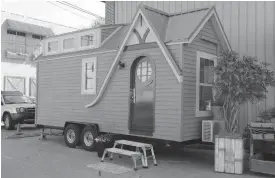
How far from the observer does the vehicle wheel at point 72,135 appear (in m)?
9.91

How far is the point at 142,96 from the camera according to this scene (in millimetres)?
8422

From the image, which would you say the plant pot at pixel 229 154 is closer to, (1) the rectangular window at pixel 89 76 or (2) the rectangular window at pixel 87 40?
(1) the rectangular window at pixel 89 76

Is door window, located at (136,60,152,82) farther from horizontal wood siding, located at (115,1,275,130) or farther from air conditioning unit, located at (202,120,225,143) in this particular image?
horizontal wood siding, located at (115,1,275,130)

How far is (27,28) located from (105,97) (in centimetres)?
2056

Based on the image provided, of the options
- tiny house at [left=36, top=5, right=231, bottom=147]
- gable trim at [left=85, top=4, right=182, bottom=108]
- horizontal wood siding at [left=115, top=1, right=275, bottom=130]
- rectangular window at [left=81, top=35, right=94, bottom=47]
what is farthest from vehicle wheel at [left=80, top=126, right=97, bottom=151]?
horizontal wood siding at [left=115, top=1, right=275, bottom=130]

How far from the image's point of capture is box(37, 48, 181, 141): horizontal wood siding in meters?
7.68

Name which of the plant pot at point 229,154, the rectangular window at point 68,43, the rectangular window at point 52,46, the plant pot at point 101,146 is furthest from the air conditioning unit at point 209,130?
the rectangular window at point 52,46

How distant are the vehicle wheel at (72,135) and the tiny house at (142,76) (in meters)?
0.03

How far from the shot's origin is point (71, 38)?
35.4 ft

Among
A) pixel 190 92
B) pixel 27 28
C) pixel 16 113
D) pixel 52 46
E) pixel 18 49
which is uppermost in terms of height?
pixel 27 28

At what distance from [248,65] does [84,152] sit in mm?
5189

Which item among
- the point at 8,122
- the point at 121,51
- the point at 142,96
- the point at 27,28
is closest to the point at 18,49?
the point at 27,28

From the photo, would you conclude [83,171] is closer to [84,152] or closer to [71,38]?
[84,152]

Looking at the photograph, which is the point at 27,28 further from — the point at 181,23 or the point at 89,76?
the point at 181,23
